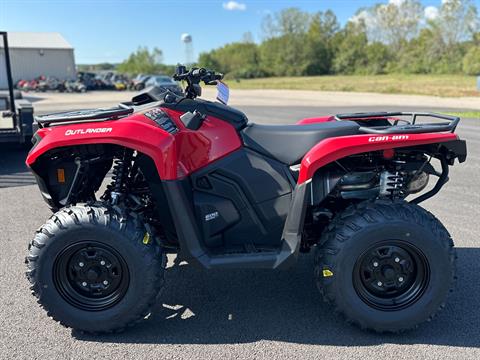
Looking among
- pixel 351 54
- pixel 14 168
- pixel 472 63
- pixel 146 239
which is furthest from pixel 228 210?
pixel 351 54

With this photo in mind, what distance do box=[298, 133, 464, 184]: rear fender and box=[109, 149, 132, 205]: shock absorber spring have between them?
113 cm

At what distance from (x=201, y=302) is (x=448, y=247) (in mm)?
1725

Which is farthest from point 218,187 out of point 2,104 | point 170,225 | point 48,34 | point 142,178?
point 48,34

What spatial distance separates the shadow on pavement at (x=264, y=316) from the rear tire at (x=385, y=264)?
0.53ft

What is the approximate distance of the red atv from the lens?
2.79 m

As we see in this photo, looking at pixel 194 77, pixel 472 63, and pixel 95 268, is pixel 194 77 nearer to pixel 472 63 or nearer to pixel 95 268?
pixel 95 268

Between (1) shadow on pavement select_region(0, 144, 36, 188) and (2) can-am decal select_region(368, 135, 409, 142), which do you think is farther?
(1) shadow on pavement select_region(0, 144, 36, 188)

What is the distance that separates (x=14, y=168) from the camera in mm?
→ 8086

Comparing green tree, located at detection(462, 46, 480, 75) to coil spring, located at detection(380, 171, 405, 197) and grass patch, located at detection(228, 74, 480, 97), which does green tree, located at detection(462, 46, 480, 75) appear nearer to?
grass patch, located at detection(228, 74, 480, 97)

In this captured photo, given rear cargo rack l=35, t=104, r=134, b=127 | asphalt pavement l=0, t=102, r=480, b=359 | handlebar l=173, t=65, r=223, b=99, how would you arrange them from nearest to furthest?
asphalt pavement l=0, t=102, r=480, b=359
rear cargo rack l=35, t=104, r=134, b=127
handlebar l=173, t=65, r=223, b=99

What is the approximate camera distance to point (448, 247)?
9.28 ft

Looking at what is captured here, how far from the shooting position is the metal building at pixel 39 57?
4853cm

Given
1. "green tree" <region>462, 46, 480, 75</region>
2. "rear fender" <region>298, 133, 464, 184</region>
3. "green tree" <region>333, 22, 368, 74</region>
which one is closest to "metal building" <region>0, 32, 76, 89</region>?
"green tree" <region>333, 22, 368, 74</region>

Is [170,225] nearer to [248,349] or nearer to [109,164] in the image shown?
[109,164]
